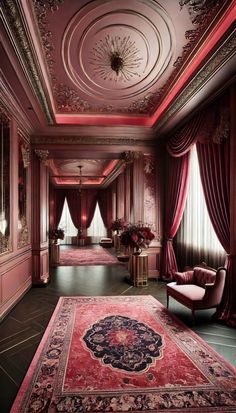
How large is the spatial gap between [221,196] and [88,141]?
3.46 meters

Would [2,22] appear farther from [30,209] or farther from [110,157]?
[110,157]

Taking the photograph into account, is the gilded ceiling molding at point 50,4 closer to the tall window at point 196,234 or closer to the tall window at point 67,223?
the tall window at point 196,234

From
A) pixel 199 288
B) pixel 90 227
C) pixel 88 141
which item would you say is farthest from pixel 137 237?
pixel 90 227

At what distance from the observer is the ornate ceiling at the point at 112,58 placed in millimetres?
2668

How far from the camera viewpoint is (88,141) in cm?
594

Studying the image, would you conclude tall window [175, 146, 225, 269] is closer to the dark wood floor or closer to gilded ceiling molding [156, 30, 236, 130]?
the dark wood floor

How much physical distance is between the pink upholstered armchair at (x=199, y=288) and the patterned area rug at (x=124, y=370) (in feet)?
1.21

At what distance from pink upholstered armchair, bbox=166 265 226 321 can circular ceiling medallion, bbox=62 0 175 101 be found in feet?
10.3

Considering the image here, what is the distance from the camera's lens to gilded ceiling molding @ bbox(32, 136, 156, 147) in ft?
19.1

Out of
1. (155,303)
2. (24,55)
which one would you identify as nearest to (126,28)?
(24,55)

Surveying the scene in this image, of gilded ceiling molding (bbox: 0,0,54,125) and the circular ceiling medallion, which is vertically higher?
the circular ceiling medallion

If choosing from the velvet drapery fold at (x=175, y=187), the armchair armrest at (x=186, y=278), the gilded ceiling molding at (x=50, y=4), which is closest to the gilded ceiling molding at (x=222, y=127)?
the velvet drapery fold at (x=175, y=187)

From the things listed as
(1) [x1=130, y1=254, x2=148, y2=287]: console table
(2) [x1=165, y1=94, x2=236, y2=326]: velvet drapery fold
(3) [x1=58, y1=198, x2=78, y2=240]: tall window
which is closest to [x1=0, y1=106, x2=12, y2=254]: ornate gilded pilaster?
(1) [x1=130, y1=254, x2=148, y2=287]: console table

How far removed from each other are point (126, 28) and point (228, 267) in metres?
3.43
